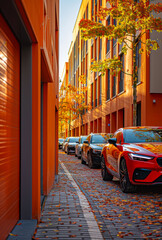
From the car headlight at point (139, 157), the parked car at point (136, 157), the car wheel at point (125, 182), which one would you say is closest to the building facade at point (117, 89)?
the parked car at point (136, 157)

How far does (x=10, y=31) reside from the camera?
4.48 m

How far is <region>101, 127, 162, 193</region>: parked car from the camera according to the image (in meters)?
8.10

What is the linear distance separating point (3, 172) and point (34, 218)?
1.47 meters

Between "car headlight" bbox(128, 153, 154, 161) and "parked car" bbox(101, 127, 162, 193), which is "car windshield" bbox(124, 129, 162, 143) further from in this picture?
"car headlight" bbox(128, 153, 154, 161)

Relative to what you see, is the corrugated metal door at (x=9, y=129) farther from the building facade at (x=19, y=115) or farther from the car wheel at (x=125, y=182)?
the car wheel at (x=125, y=182)

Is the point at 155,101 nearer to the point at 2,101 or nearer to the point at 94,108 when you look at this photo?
the point at 2,101

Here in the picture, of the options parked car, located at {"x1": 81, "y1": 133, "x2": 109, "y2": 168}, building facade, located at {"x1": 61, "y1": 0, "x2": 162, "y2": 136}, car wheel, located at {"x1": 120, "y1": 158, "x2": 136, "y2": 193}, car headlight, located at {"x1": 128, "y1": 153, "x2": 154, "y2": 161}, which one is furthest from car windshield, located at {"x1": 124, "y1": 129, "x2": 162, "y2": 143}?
building facade, located at {"x1": 61, "y1": 0, "x2": 162, "y2": 136}

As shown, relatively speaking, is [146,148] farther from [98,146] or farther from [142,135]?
[98,146]

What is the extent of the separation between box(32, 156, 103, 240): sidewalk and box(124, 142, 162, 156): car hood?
1.74 m

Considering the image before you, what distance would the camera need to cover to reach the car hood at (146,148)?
832 cm

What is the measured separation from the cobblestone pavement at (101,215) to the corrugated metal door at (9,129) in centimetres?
61

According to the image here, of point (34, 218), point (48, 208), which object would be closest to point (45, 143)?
point (48, 208)

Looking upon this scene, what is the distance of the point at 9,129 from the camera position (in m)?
4.47

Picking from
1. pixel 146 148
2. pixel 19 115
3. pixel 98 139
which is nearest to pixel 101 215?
pixel 19 115
